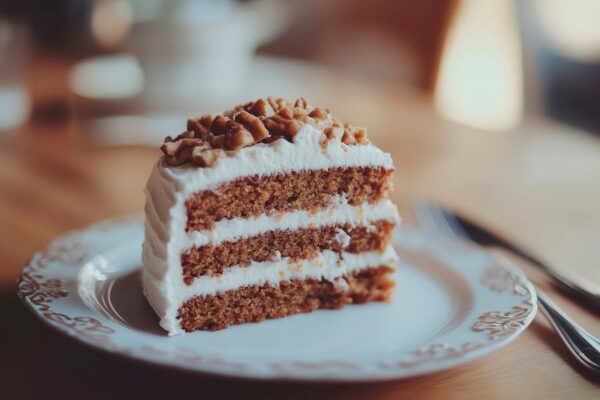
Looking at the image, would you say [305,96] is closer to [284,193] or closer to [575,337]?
[284,193]

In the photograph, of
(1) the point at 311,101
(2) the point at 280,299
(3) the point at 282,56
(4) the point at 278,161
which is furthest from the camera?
(3) the point at 282,56

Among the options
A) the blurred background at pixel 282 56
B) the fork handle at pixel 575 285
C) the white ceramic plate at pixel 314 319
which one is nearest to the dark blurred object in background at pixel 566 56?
the blurred background at pixel 282 56

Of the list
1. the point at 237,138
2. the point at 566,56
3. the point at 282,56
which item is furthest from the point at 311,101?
the point at 282,56

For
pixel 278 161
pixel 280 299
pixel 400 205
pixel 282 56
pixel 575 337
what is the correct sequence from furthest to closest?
pixel 282 56 → pixel 400 205 → pixel 280 299 → pixel 278 161 → pixel 575 337

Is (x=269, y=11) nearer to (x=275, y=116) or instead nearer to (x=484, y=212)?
(x=484, y=212)

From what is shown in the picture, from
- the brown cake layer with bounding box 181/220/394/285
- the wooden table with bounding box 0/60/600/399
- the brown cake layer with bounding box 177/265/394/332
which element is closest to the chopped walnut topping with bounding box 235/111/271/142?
the brown cake layer with bounding box 181/220/394/285

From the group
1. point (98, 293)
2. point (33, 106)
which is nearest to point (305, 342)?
point (98, 293)
